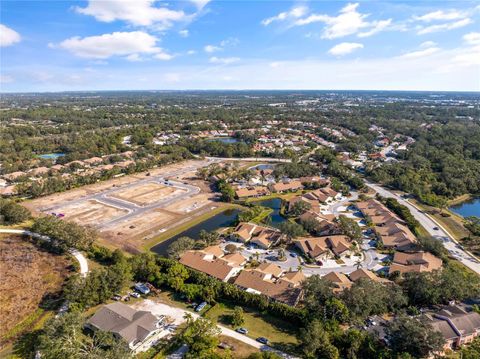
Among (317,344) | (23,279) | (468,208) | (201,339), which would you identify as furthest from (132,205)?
(468,208)

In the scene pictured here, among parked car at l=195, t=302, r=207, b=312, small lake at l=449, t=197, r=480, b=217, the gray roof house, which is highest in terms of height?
the gray roof house

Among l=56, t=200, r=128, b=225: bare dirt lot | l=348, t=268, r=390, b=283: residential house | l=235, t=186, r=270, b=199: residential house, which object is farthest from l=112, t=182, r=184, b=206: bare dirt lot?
l=348, t=268, r=390, b=283: residential house

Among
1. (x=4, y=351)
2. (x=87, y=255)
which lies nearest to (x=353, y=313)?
(x=4, y=351)

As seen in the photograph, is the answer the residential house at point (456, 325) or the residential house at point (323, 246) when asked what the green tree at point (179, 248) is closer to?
the residential house at point (323, 246)

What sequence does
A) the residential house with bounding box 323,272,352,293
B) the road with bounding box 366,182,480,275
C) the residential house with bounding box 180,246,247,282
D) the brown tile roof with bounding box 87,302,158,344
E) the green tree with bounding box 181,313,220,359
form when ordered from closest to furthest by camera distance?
the green tree with bounding box 181,313,220,359
the brown tile roof with bounding box 87,302,158,344
the residential house with bounding box 323,272,352,293
the residential house with bounding box 180,246,247,282
the road with bounding box 366,182,480,275

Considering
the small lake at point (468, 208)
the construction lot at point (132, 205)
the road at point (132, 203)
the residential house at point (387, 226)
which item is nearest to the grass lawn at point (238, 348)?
the construction lot at point (132, 205)

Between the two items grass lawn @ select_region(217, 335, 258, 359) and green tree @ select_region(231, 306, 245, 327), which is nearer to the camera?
grass lawn @ select_region(217, 335, 258, 359)

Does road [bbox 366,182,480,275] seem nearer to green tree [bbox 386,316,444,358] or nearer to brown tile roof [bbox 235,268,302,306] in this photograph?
green tree [bbox 386,316,444,358]

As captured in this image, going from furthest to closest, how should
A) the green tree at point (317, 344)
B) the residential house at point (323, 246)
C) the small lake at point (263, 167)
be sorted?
1. the small lake at point (263, 167)
2. the residential house at point (323, 246)
3. the green tree at point (317, 344)

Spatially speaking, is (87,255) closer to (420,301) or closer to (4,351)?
(4,351)
